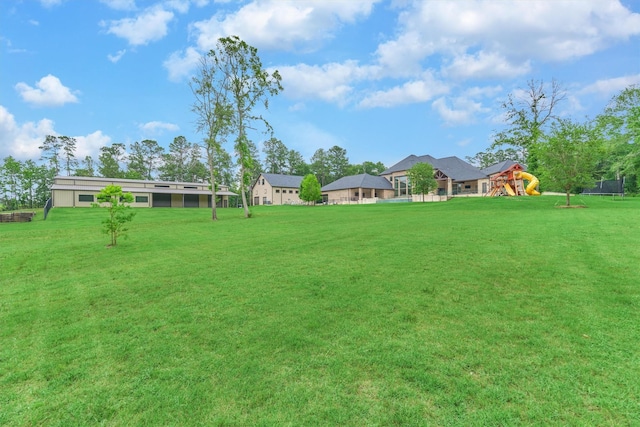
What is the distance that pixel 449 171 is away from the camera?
4291 centimetres

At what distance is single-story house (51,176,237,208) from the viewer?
35594mm

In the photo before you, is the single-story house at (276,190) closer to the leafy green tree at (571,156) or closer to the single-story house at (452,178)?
the single-story house at (452,178)

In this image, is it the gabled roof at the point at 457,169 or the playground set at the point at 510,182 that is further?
the gabled roof at the point at 457,169

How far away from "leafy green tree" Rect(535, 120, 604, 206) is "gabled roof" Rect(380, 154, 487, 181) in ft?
63.4

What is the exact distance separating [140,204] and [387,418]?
44.5 meters

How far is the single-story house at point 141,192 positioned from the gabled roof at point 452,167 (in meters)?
28.5

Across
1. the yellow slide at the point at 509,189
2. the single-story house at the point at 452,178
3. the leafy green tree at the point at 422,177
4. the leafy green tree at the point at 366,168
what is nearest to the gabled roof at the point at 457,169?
the single-story house at the point at 452,178

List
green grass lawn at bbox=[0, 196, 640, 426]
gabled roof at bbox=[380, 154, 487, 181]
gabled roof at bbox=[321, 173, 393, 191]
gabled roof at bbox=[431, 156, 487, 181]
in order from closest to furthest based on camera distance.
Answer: green grass lawn at bbox=[0, 196, 640, 426], gabled roof at bbox=[431, 156, 487, 181], gabled roof at bbox=[380, 154, 487, 181], gabled roof at bbox=[321, 173, 393, 191]

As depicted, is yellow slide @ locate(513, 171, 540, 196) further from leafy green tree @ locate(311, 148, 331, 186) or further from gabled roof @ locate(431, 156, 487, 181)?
leafy green tree @ locate(311, 148, 331, 186)

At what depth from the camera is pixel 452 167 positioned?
43.7 m

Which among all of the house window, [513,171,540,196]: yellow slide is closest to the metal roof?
the house window

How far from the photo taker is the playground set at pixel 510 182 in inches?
1387

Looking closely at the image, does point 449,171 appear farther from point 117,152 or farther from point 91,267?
point 117,152

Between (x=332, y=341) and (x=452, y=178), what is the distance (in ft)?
139
